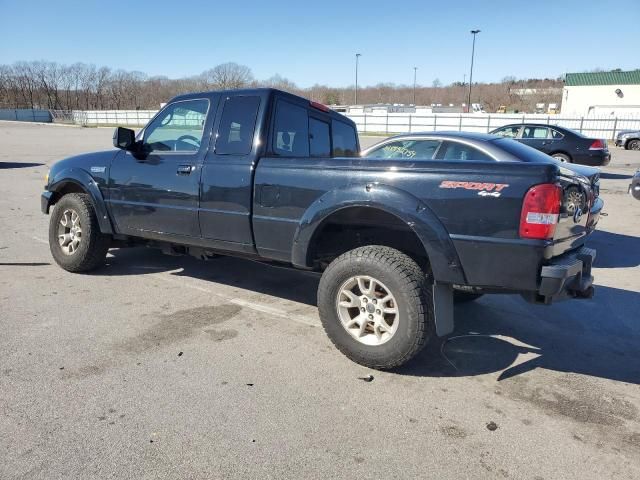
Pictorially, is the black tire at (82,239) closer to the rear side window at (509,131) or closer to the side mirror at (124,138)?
the side mirror at (124,138)

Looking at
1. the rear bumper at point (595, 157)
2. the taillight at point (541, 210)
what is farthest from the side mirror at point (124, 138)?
the rear bumper at point (595, 157)

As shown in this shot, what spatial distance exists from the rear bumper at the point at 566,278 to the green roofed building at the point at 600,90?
5984 cm

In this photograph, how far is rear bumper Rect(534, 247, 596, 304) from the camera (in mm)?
2922

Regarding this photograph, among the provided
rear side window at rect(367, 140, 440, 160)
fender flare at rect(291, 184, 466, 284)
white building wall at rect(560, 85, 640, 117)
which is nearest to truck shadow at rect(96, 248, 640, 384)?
fender flare at rect(291, 184, 466, 284)

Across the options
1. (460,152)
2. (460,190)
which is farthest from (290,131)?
(460,152)

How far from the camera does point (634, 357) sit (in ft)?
12.3

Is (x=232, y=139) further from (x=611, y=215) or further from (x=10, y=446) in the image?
(x=611, y=215)

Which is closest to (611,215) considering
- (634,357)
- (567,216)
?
(634,357)

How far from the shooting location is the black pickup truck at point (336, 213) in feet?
9.77

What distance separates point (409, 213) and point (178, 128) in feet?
8.51

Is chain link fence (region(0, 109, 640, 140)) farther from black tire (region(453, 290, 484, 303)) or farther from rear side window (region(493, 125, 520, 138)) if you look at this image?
black tire (region(453, 290, 484, 303))

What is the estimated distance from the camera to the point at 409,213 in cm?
320

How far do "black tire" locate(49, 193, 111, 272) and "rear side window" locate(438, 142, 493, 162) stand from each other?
432 centimetres

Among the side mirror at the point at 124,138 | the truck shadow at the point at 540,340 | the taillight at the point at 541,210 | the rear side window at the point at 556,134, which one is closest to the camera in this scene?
the taillight at the point at 541,210
